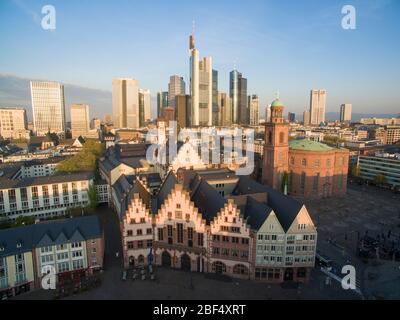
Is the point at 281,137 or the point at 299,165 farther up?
the point at 281,137

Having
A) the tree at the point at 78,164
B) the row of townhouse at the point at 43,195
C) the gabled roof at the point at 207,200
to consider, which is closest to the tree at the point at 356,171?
Result: the gabled roof at the point at 207,200

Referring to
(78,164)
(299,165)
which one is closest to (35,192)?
(78,164)

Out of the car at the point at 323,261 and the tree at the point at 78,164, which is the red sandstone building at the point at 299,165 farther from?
the tree at the point at 78,164

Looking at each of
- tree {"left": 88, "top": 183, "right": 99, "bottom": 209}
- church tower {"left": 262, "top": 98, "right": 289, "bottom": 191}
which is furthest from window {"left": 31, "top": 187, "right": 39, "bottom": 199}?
church tower {"left": 262, "top": 98, "right": 289, "bottom": 191}

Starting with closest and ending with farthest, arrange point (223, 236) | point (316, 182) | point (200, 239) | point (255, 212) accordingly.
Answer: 1. point (223, 236)
2. point (200, 239)
3. point (255, 212)
4. point (316, 182)

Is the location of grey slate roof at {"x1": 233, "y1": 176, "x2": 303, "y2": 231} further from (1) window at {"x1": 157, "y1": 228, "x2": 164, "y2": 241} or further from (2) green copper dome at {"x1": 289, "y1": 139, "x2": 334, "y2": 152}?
(2) green copper dome at {"x1": 289, "y1": 139, "x2": 334, "y2": 152}

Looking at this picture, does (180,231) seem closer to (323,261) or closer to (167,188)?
(167,188)
